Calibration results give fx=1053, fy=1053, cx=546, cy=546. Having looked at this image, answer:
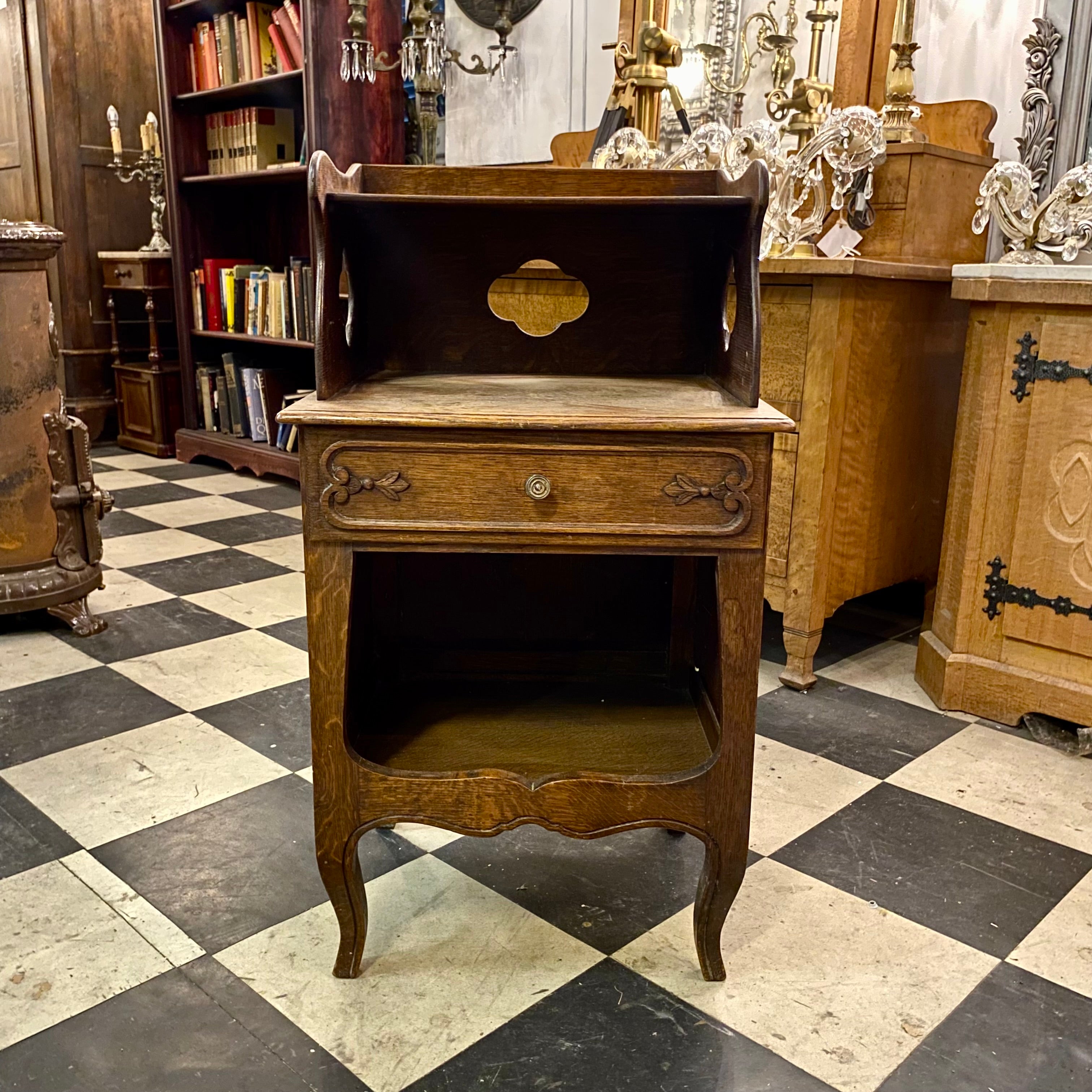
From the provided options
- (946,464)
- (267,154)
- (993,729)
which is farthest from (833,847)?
(267,154)

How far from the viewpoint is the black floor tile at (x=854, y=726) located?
6.61ft

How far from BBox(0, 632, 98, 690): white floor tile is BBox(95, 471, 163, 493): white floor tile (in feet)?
5.66

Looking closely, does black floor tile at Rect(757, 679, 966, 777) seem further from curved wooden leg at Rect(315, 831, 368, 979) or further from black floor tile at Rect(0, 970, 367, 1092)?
black floor tile at Rect(0, 970, 367, 1092)

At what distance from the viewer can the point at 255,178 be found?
4.24m

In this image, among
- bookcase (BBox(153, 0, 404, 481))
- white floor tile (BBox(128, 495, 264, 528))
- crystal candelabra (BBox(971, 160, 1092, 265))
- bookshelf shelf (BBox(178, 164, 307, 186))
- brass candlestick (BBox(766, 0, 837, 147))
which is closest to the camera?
crystal candelabra (BBox(971, 160, 1092, 265))

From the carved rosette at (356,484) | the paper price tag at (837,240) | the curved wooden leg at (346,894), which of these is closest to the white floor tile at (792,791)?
the curved wooden leg at (346,894)

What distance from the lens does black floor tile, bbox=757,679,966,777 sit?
2016mm

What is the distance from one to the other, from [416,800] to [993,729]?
4.57ft


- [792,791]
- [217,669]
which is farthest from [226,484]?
[792,791]

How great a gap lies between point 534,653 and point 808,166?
141 cm

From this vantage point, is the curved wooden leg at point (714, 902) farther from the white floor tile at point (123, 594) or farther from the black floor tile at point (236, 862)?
the white floor tile at point (123, 594)

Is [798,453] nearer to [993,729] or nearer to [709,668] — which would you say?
[993,729]

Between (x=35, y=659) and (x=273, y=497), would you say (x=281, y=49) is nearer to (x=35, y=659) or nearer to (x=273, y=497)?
(x=273, y=497)

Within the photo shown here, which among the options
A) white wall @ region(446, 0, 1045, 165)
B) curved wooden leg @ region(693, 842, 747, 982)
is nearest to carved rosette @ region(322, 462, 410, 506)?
curved wooden leg @ region(693, 842, 747, 982)
